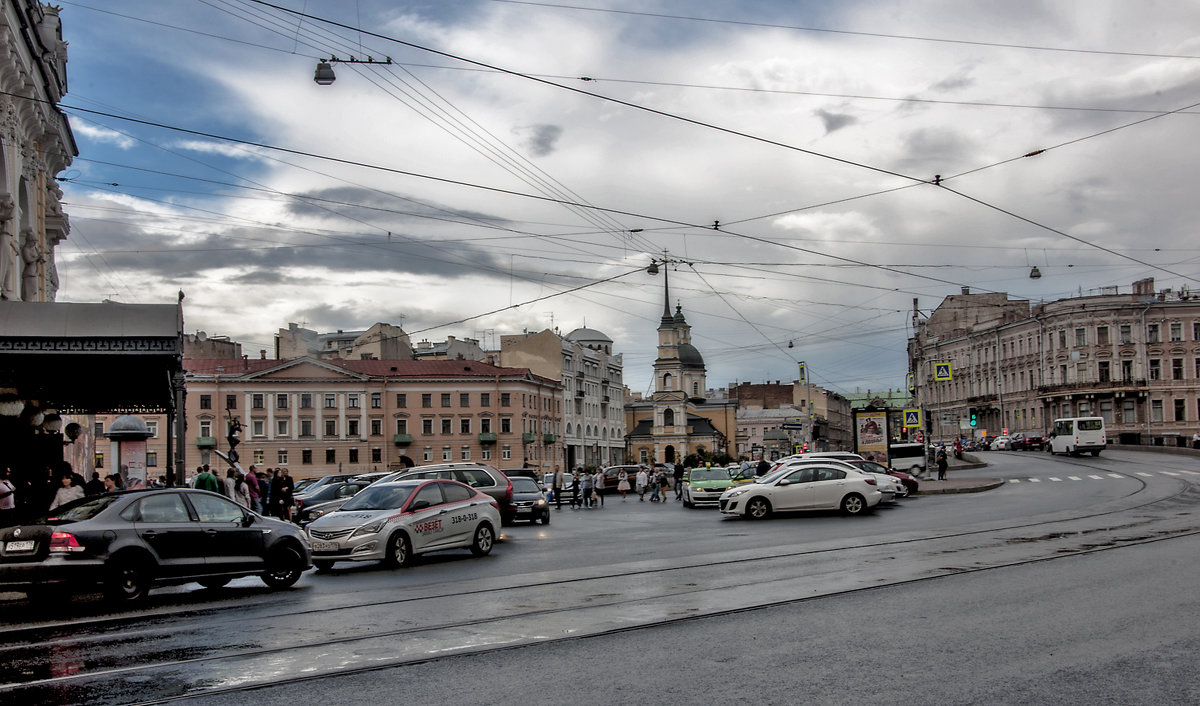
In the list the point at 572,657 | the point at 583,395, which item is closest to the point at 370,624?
the point at 572,657

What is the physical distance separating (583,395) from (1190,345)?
63266mm

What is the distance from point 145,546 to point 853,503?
790 inches

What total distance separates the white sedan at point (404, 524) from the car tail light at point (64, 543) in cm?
529

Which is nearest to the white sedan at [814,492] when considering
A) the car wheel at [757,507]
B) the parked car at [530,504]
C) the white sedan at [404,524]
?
the car wheel at [757,507]

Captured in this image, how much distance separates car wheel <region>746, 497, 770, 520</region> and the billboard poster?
19058 mm

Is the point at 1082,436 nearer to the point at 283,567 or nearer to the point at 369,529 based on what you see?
the point at 369,529

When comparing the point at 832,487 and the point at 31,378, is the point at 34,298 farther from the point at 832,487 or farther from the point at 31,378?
the point at 832,487

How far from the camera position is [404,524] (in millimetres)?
18406

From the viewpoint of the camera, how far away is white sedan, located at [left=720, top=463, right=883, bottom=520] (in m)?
29.0

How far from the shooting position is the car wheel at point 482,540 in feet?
66.2

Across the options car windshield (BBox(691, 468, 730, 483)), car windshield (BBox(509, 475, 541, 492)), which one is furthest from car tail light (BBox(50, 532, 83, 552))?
car windshield (BBox(691, 468, 730, 483))

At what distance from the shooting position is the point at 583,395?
416 feet

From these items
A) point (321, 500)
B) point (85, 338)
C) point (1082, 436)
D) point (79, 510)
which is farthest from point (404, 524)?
point (1082, 436)

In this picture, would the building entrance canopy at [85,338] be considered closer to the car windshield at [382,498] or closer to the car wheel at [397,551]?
the car windshield at [382,498]
